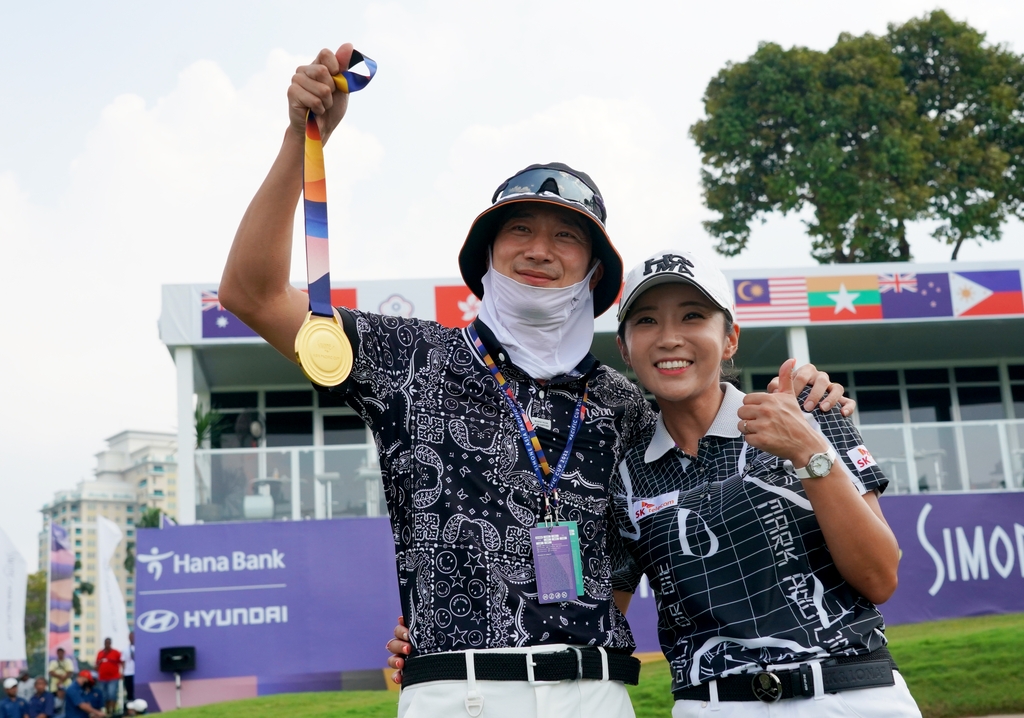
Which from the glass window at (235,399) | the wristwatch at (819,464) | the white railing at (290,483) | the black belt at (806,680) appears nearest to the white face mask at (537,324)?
the wristwatch at (819,464)

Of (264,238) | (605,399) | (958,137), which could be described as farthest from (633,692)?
(958,137)

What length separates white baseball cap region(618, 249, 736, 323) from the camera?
10.4ft

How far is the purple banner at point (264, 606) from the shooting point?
12.5m

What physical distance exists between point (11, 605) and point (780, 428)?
17.4 meters

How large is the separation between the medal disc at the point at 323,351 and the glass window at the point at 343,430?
51.8 ft

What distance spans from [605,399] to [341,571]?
1028 cm

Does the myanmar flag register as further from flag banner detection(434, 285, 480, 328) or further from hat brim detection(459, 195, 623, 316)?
hat brim detection(459, 195, 623, 316)

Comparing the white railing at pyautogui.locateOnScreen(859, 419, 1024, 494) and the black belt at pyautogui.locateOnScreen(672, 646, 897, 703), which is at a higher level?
the white railing at pyautogui.locateOnScreen(859, 419, 1024, 494)

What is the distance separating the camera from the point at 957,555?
→ 13.8m

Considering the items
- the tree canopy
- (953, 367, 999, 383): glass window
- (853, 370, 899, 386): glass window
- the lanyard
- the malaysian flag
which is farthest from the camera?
the tree canopy

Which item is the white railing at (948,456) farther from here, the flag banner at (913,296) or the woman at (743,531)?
the woman at (743,531)

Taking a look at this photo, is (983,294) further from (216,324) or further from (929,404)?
(216,324)

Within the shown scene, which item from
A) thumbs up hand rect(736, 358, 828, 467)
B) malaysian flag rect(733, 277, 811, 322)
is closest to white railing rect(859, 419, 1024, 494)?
malaysian flag rect(733, 277, 811, 322)

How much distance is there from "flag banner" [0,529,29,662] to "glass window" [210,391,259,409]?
408 cm
